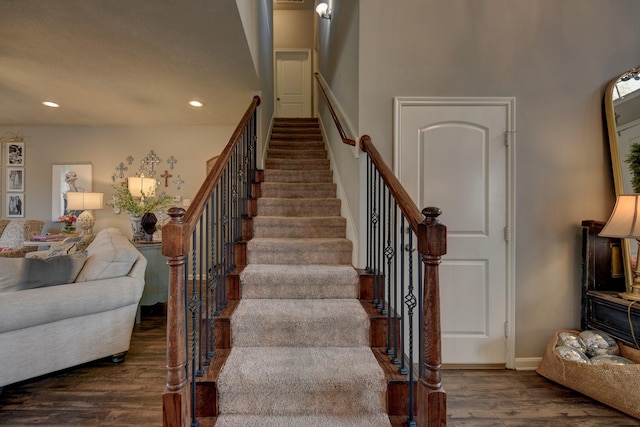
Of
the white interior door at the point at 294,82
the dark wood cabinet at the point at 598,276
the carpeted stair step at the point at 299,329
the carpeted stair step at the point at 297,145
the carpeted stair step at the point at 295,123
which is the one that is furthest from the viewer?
the white interior door at the point at 294,82

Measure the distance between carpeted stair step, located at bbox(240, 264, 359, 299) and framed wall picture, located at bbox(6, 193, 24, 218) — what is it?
4.90m

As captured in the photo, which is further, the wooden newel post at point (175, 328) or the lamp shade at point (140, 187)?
the lamp shade at point (140, 187)

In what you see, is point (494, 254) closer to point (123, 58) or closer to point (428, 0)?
point (428, 0)

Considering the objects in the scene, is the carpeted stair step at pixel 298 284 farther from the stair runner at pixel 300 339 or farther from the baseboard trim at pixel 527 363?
the baseboard trim at pixel 527 363

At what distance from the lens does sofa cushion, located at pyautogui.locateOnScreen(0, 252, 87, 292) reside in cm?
204

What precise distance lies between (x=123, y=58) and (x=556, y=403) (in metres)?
4.14

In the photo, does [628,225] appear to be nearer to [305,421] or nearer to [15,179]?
[305,421]

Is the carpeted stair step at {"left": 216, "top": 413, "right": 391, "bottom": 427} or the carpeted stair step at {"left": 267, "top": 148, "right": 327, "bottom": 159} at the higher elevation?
the carpeted stair step at {"left": 267, "top": 148, "right": 327, "bottom": 159}

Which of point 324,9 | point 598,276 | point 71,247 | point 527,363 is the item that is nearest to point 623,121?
point 598,276

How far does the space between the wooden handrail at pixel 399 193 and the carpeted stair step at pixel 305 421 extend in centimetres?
91

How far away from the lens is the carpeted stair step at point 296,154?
12.9 feet

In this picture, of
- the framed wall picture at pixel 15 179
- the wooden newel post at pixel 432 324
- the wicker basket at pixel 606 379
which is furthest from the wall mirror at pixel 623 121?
the framed wall picture at pixel 15 179

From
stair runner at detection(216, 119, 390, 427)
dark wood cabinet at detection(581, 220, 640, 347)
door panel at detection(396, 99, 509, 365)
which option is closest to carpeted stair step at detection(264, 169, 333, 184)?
stair runner at detection(216, 119, 390, 427)

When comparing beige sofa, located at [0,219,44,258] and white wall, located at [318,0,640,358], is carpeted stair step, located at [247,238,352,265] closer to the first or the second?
white wall, located at [318,0,640,358]
